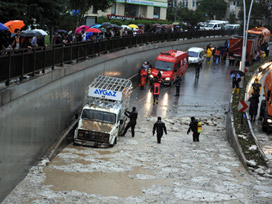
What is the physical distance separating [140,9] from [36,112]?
7472 centimetres

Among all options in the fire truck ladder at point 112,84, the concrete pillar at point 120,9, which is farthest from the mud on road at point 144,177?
the concrete pillar at point 120,9

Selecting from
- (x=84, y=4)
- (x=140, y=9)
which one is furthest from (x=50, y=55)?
(x=140, y=9)

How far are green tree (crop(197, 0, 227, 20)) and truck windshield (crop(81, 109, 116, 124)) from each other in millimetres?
81122

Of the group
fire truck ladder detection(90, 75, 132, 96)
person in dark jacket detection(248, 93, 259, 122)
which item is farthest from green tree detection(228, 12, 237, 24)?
fire truck ladder detection(90, 75, 132, 96)

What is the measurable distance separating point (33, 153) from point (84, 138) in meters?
4.11

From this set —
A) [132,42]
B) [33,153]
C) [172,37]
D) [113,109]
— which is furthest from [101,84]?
[172,37]

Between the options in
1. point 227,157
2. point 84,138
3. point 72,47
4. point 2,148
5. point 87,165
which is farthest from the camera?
point 72,47

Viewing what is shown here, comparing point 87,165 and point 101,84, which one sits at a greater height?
point 101,84

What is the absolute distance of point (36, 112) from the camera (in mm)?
18750

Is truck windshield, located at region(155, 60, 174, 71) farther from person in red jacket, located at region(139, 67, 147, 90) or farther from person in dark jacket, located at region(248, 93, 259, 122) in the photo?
person in dark jacket, located at region(248, 93, 259, 122)

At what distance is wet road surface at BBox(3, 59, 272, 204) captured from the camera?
15523 mm

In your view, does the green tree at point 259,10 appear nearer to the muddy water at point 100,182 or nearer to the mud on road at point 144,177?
the mud on road at point 144,177

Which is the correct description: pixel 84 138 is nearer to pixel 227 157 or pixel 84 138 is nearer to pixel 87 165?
pixel 87 165

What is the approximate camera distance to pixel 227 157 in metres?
21.0
